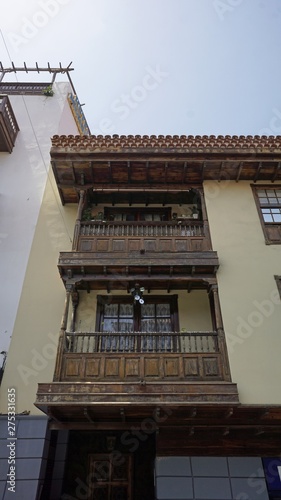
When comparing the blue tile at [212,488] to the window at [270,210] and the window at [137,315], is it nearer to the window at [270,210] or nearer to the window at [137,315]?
the window at [137,315]

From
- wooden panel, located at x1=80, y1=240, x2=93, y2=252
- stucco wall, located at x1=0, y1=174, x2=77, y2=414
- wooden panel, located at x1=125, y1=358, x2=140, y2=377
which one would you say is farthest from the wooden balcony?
wooden panel, located at x1=125, y1=358, x2=140, y2=377

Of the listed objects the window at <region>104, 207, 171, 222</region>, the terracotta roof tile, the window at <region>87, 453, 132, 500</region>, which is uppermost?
the terracotta roof tile

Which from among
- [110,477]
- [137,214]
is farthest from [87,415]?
[137,214]

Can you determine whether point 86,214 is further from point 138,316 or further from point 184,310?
point 184,310

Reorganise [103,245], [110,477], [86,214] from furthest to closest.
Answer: [86,214] → [103,245] → [110,477]

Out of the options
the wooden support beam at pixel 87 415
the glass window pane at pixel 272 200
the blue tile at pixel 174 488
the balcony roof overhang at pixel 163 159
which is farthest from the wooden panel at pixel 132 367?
the glass window pane at pixel 272 200

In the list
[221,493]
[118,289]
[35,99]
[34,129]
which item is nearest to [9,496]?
[221,493]

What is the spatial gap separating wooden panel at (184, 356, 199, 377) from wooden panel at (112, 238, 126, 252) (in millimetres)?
3463

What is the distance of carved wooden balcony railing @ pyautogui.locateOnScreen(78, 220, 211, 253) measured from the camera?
9656mm

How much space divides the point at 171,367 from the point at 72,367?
2259 millimetres

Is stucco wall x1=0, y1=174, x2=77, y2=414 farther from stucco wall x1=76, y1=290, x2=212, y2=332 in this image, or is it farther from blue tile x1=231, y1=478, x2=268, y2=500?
blue tile x1=231, y1=478, x2=268, y2=500

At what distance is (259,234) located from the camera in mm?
9805

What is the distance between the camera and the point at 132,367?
25.6 ft

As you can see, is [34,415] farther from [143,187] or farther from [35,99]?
[35,99]
